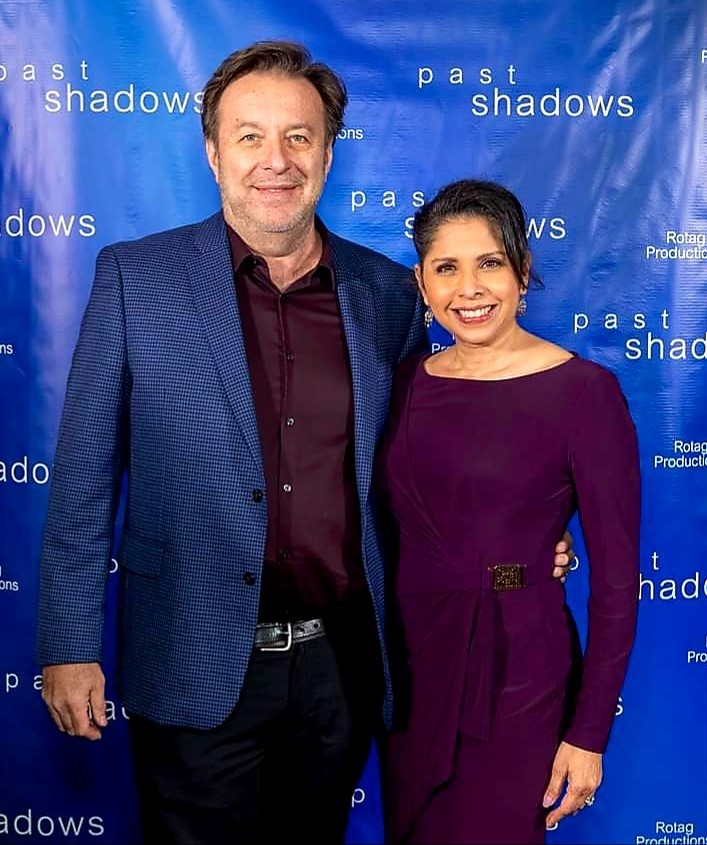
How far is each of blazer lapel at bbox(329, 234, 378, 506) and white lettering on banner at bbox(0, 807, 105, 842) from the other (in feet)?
5.29

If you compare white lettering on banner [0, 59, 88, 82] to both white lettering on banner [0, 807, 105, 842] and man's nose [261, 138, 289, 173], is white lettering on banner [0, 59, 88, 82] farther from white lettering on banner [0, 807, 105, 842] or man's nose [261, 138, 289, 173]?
white lettering on banner [0, 807, 105, 842]

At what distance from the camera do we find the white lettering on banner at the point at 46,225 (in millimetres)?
2814

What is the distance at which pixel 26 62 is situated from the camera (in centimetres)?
276

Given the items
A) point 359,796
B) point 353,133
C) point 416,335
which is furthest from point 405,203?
point 359,796

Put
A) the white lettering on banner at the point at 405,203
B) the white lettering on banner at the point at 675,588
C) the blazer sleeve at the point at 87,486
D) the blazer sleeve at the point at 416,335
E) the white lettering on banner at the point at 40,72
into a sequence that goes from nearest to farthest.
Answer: the blazer sleeve at the point at 87,486 < the blazer sleeve at the point at 416,335 < the white lettering on banner at the point at 40,72 < the white lettering on banner at the point at 405,203 < the white lettering on banner at the point at 675,588

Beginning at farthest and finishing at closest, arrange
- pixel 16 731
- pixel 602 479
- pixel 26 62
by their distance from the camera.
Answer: pixel 16 731 → pixel 26 62 → pixel 602 479

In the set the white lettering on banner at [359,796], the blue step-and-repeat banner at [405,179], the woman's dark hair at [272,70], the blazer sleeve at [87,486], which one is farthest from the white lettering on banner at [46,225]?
the white lettering on banner at [359,796]

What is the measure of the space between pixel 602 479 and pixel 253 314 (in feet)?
2.29

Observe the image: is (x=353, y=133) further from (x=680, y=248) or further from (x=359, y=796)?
(x=359, y=796)

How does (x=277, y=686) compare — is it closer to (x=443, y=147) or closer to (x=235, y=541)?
(x=235, y=541)

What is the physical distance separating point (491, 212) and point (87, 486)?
2.91ft

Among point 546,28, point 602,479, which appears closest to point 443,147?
point 546,28

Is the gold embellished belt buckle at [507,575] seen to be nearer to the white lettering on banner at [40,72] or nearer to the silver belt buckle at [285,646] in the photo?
the silver belt buckle at [285,646]

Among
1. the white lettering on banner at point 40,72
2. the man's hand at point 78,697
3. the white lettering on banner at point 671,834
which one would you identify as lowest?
the white lettering on banner at point 671,834
